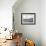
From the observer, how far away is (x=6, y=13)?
4.38 m

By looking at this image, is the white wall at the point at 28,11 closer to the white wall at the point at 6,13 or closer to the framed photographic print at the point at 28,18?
the framed photographic print at the point at 28,18

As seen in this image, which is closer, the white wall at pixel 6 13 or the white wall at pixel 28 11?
the white wall at pixel 6 13

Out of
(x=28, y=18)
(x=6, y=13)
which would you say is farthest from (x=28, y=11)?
(x=6, y=13)

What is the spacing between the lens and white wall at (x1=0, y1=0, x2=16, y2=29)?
4.31 meters

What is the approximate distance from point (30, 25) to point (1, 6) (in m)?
1.92

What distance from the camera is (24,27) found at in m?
5.65

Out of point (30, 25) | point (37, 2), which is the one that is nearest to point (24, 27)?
point (30, 25)

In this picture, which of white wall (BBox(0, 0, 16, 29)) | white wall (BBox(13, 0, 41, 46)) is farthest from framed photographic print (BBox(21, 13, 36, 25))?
white wall (BBox(0, 0, 16, 29))

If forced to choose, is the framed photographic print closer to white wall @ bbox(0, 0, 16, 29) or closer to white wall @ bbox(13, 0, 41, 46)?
white wall @ bbox(13, 0, 41, 46)

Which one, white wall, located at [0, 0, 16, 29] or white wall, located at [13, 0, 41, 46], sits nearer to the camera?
white wall, located at [0, 0, 16, 29]

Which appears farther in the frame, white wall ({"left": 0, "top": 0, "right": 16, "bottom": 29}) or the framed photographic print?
the framed photographic print

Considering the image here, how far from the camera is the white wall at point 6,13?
4.31 metres

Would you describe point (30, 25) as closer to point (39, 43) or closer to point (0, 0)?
point (39, 43)

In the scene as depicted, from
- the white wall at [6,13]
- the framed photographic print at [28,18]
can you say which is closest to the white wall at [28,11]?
the framed photographic print at [28,18]
